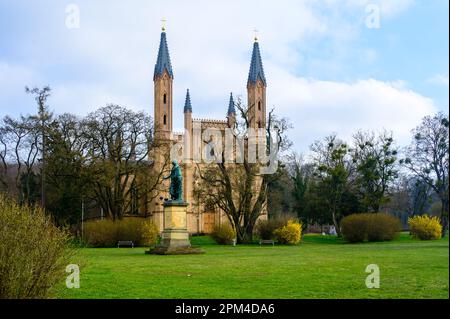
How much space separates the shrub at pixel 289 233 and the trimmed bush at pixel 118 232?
925 centimetres

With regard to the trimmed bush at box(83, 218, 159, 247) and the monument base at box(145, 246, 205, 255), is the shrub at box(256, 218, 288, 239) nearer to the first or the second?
the trimmed bush at box(83, 218, 159, 247)

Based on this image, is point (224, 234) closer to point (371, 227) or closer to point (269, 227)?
point (269, 227)

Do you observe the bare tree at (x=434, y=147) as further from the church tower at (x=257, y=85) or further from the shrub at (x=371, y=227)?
the church tower at (x=257, y=85)

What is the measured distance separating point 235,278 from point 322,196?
129 feet

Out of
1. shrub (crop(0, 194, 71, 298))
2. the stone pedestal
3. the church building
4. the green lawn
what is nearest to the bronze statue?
the stone pedestal

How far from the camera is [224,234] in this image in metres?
41.7

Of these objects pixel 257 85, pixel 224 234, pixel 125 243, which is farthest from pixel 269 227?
pixel 257 85

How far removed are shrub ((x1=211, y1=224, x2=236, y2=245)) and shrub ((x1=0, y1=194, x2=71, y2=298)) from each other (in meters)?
31.0

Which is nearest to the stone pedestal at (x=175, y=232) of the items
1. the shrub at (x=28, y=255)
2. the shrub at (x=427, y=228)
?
the shrub at (x=28, y=255)

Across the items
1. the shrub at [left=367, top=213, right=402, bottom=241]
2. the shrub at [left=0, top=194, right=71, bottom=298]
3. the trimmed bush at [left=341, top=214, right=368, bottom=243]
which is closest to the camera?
the shrub at [left=0, top=194, right=71, bottom=298]

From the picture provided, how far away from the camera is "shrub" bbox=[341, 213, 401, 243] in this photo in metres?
40.8

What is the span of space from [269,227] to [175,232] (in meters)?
18.2
